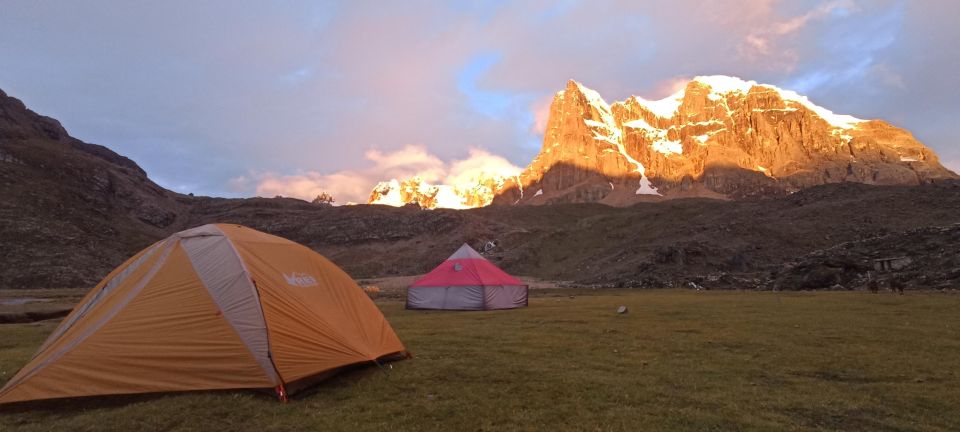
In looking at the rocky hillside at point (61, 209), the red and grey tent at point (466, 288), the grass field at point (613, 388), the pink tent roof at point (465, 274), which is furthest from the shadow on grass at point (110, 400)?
the rocky hillside at point (61, 209)

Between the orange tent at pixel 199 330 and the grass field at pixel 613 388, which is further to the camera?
the orange tent at pixel 199 330

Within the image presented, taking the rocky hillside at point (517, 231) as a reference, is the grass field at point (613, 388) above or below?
below

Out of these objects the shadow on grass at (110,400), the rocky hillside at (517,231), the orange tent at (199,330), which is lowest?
the shadow on grass at (110,400)

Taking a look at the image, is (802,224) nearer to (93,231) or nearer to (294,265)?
(294,265)

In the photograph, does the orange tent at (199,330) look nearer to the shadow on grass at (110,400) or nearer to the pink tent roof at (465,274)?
the shadow on grass at (110,400)

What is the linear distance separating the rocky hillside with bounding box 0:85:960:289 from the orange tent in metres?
30.7

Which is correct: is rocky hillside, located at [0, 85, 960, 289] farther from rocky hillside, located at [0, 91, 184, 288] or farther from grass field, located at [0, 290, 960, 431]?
grass field, located at [0, 290, 960, 431]

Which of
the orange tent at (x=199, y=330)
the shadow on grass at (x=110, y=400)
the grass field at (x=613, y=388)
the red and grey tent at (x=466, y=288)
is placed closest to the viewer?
the grass field at (x=613, y=388)

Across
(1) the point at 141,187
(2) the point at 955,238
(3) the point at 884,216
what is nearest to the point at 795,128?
(3) the point at 884,216

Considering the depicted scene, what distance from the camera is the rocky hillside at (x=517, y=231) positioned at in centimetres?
4278

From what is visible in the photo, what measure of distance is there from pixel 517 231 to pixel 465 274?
7300 cm

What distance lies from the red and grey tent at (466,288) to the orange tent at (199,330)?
14.8 metres

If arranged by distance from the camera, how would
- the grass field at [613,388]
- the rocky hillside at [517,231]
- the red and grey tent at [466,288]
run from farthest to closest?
the rocky hillside at [517,231] → the red and grey tent at [466,288] → the grass field at [613,388]

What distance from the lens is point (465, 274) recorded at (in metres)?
25.7
